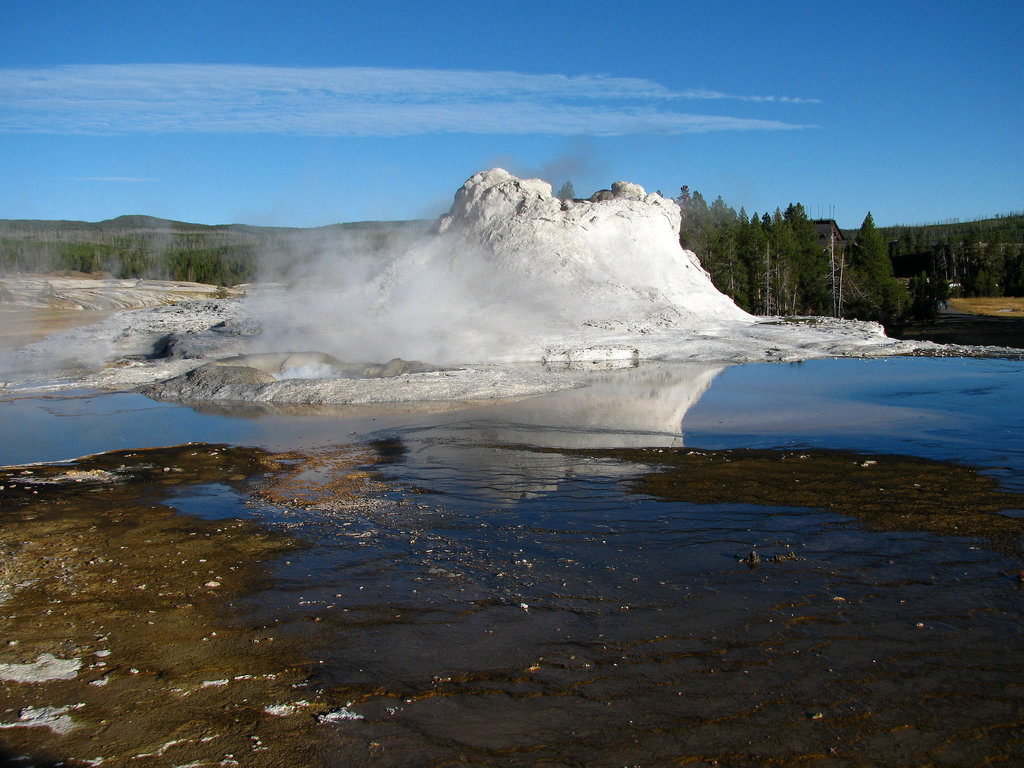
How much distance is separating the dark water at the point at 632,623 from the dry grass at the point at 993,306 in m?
36.6

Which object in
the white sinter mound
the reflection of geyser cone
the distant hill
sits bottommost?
the reflection of geyser cone

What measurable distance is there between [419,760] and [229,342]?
16.0m

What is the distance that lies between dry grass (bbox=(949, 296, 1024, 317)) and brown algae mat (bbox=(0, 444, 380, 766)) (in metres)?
41.3

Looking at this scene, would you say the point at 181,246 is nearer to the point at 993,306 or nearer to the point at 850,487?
the point at 993,306

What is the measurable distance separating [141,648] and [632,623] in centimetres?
243

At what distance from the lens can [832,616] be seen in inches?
159

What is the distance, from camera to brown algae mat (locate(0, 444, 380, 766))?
298 cm

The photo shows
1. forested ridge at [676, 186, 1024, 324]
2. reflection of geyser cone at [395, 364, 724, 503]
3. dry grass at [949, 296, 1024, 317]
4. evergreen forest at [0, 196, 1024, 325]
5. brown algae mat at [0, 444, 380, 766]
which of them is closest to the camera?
brown algae mat at [0, 444, 380, 766]

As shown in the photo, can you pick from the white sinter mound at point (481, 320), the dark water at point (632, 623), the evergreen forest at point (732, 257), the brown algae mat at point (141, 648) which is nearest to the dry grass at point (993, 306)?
the evergreen forest at point (732, 257)

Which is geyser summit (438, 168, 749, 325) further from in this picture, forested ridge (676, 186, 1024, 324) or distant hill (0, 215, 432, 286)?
forested ridge (676, 186, 1024, 324)

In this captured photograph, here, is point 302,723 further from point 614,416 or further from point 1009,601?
point 614,416

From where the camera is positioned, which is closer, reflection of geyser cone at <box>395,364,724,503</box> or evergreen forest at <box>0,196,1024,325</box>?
reflection of geyser cone at <box>395,364,724,503</box>

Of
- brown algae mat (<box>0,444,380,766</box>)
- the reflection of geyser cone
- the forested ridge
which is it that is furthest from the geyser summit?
brown algae mat (<box>0,444,380,766</box>)

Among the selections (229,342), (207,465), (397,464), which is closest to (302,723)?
(397,464)
